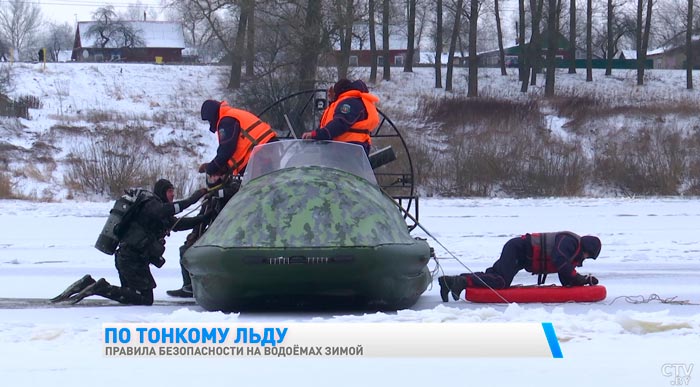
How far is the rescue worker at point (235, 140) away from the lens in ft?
29.7

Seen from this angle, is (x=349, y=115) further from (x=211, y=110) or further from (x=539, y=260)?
(x=539, y=260)

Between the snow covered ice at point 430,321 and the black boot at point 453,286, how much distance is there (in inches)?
4.9

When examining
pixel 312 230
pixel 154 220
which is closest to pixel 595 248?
pixel 312 230

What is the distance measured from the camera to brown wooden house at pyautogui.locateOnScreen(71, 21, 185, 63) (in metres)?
68.2

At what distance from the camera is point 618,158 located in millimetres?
25641

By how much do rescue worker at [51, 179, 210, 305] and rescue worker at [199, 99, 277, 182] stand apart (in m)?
0.66

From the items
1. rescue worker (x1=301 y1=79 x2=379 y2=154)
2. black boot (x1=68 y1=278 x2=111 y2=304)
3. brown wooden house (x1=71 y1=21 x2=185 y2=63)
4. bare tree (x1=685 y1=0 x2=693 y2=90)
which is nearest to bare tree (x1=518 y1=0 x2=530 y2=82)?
bare tree (x1=685 y1=0 x2=693 y2=90)

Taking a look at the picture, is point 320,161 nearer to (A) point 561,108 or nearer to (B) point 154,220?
(B) point 154,220

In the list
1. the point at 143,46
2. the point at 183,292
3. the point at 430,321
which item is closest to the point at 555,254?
the point at 430,321

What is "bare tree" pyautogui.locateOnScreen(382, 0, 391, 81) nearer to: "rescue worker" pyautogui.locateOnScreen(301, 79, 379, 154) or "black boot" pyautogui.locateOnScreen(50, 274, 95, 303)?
"rescue worker" pyautogui.locateOnScreen(301, 79, 379, 154)

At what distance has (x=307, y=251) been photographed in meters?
6.86

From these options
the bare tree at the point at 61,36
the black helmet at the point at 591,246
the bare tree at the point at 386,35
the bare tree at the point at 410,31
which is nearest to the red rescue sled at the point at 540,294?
the black helmet at the point at 591,246

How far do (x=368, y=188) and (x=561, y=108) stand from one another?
31353 mm

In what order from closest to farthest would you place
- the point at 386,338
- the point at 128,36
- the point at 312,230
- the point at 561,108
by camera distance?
the point at 386,338
the point at 312,230
the point at 561,108
the point at 128,36
